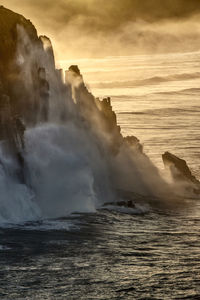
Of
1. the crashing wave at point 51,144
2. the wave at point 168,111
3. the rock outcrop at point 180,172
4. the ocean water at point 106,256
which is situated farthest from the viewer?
the wave at point 168,111

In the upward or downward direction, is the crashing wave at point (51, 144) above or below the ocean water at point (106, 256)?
above

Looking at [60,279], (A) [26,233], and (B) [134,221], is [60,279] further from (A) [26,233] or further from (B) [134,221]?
(B) [134,221]

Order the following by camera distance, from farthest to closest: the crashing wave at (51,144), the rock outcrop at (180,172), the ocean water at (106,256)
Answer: the rock outcrop at (180,172) → the crashing wave at (51,144) → the ocean water at (106,256)

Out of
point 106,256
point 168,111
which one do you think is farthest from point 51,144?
point 168,111

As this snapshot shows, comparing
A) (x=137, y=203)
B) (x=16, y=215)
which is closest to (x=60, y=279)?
(x=16, y=215)

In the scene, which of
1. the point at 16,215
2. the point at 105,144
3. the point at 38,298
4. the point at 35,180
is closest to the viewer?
the point at 38,298

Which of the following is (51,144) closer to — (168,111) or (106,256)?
(106,256)

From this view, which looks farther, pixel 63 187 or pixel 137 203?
pixel 137 203

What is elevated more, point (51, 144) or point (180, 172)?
point (51, 144)

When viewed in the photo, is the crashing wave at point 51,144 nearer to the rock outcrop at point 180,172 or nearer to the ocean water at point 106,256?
the rock outcrop at point 180,172

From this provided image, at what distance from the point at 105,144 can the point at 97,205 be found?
30.6 ft

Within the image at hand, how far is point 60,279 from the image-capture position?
44.0 metres

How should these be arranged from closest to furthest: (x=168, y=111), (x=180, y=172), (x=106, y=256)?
(x=106, y=256) → (x=180, y=172) → (x=168, y=111)

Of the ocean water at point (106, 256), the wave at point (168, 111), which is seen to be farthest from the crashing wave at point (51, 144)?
the wave at point (168, 111)
